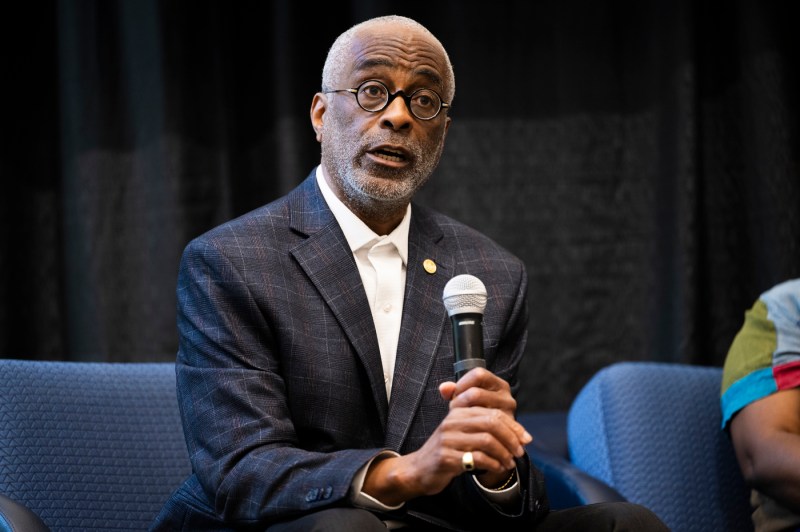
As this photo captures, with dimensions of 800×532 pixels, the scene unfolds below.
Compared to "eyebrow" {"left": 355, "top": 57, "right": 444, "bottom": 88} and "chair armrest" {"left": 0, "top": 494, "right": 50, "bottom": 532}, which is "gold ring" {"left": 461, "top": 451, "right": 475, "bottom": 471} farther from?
"eyebrow" {"left": 355, "top": 57, "right": 444, "bottom": 88}

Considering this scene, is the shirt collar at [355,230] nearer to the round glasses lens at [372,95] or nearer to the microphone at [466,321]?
the round glasses lens at [372,95]

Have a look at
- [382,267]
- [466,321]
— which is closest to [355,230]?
[382,267]

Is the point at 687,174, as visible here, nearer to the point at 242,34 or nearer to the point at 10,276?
the point at 242,34

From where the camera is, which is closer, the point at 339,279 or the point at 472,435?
the point at 472,435

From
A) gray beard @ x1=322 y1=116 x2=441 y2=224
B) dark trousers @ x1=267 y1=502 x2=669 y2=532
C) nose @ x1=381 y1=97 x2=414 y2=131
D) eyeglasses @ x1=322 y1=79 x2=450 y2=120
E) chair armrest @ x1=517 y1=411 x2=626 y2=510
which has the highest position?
eyeglasses @ x1=322 y1=79 x2=450 y2=120

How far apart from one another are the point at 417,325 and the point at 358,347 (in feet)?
0.50

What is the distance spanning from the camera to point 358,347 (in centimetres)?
209

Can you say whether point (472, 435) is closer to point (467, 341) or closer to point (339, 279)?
point (467, 341)

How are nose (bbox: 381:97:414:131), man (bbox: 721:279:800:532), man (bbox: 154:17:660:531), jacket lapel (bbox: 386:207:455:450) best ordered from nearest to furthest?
man (bbox: 154:17:660:531)
jacket lapel (bbox: 386:207:455:450)
nose (bbox: 381:97:414:131)
man (bbox: 721:279:800:532)

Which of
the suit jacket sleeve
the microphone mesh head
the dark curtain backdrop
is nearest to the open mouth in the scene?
the suit jacket sleeve

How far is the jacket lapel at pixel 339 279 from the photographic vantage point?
210 centimetres

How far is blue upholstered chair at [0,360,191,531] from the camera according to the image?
2.29 m

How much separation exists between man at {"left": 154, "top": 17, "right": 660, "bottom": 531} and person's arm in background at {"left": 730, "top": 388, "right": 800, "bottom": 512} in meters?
0.50

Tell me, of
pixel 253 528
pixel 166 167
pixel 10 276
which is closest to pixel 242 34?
pixel 166 167
